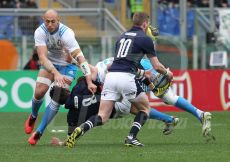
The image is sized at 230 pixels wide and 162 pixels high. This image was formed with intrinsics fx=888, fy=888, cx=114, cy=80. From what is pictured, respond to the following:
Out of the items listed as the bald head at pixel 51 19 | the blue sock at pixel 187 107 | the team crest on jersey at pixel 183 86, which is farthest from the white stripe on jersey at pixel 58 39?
the team crest on jersey at pixel 183 86

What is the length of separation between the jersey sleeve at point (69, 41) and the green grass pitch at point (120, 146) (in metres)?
1.53

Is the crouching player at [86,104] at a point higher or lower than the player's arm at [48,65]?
lower

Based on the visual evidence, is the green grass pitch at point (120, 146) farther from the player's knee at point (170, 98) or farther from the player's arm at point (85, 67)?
the player's arm at point (85, 67)

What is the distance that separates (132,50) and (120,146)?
1.51 m

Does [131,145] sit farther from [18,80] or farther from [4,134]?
[18,80]

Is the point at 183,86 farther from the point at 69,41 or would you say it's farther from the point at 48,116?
the point at 69,41

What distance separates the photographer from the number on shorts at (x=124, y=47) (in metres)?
13.1

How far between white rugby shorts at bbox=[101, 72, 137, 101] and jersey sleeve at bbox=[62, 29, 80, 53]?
0.98 metres

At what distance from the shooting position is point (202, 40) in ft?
82.3

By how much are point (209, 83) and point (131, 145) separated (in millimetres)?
10487

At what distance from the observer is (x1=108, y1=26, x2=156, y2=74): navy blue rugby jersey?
13031mm

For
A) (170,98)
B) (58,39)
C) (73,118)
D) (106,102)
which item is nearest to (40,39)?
(58,39)

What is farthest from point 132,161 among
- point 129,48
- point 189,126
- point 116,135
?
point 189,126

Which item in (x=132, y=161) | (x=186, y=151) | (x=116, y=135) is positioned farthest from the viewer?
(x=116, y=135)
